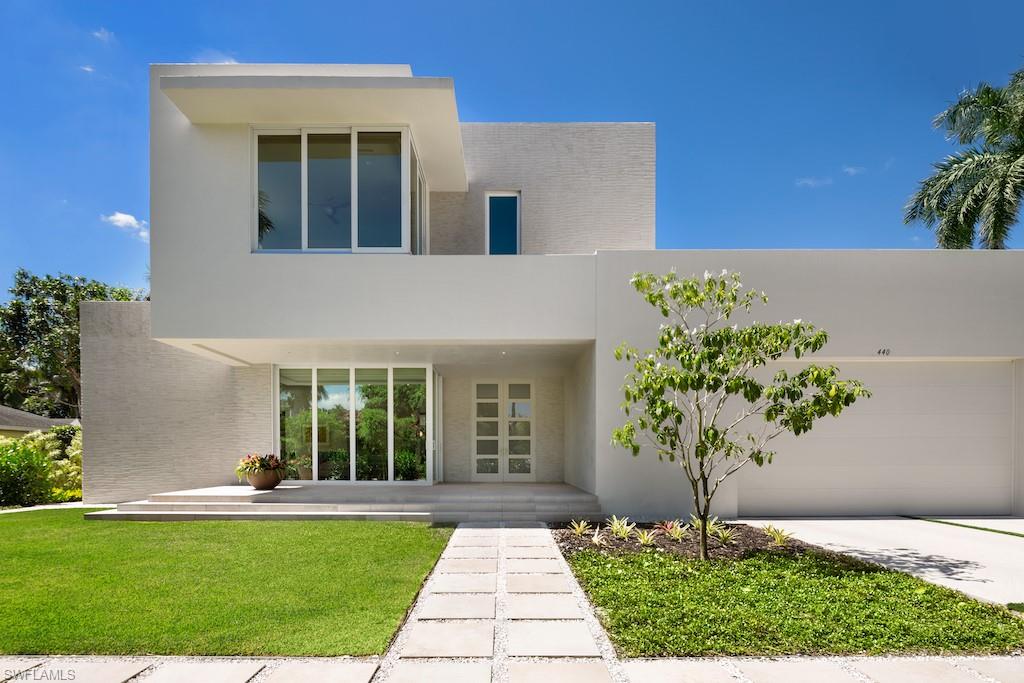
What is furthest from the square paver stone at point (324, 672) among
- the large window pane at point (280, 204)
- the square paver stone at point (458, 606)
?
the large window pane at point (280, 204)

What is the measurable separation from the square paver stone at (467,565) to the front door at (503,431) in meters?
7.36

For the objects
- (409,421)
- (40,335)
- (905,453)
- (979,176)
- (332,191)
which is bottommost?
(905,453)

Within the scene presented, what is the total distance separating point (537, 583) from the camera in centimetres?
642

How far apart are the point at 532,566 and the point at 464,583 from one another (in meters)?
1.02

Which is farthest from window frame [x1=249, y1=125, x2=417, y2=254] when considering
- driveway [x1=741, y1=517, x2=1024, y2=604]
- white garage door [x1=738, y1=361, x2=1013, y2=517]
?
driveway [x1=741, y1=517, x2=1024, y2=604]

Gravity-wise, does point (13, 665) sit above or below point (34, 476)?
above

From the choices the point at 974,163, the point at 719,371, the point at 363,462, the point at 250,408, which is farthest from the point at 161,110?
the point at 974,163

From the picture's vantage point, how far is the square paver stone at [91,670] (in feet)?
13.4

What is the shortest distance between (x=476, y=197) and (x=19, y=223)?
41722mm

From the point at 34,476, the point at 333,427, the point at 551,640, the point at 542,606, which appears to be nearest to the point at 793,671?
the point at 551,640

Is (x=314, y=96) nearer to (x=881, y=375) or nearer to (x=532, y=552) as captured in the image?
(x=532, y=552)

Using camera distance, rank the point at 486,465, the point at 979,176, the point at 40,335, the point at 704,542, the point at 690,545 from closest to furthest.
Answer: the point at 704,542 → the point at 690,545 → the point at 486,465 → the point at 979,176 → the point at 40,335

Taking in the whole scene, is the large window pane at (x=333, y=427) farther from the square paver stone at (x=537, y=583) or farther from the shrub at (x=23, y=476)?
the square paver stone at (x=537, y=583)

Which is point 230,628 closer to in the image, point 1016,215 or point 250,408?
point 250,408
